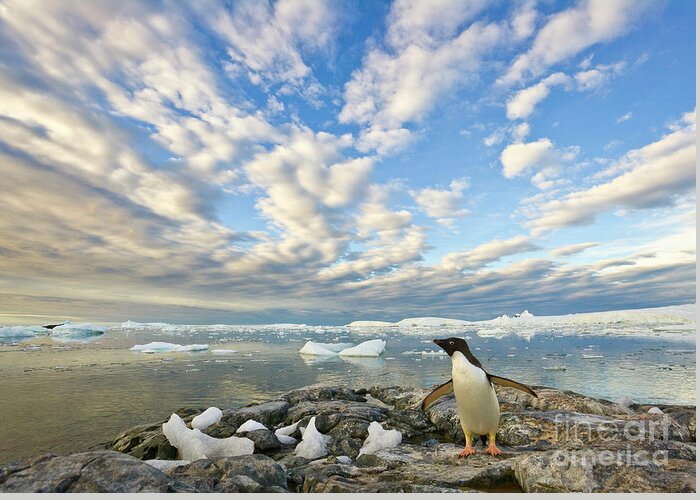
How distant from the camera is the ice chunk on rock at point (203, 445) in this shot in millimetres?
6695

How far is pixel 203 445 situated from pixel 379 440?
10.8 ft

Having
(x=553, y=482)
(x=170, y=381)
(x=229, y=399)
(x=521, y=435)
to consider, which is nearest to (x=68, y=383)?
(x=170, y=381)

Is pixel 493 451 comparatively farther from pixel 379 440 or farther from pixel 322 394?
pixel 322 394

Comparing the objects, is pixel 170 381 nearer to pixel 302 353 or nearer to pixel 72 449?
pixel 72 449

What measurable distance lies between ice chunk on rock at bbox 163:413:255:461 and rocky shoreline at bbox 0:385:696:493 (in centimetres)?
39

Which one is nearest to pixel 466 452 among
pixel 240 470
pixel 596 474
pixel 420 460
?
pixel 420 460

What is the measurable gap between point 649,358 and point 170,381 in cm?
3466

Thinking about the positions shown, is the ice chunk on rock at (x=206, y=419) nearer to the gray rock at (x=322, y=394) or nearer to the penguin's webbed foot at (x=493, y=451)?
the gray rock at (x=322, y=394)

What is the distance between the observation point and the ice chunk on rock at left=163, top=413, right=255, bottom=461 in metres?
6.70

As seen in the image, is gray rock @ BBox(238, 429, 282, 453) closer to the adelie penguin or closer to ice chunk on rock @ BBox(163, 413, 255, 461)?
ice chunk on rock @ BBox(163, 413, 255, 461)

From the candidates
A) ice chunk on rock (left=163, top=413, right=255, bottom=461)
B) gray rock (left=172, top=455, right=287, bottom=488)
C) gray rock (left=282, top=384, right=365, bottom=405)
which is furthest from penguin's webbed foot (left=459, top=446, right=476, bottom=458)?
Answer: gray rock (left=282, top=384, right=365, bottom=405)

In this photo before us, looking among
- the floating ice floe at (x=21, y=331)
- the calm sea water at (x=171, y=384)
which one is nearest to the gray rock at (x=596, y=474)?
the calm sea water at (x=171, y=384)

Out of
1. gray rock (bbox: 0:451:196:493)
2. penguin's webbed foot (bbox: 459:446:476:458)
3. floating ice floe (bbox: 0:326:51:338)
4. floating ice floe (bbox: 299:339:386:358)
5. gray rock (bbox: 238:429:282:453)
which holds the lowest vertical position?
floating ice floe (bbox: 0:326:51:338)

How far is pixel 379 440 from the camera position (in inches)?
280
